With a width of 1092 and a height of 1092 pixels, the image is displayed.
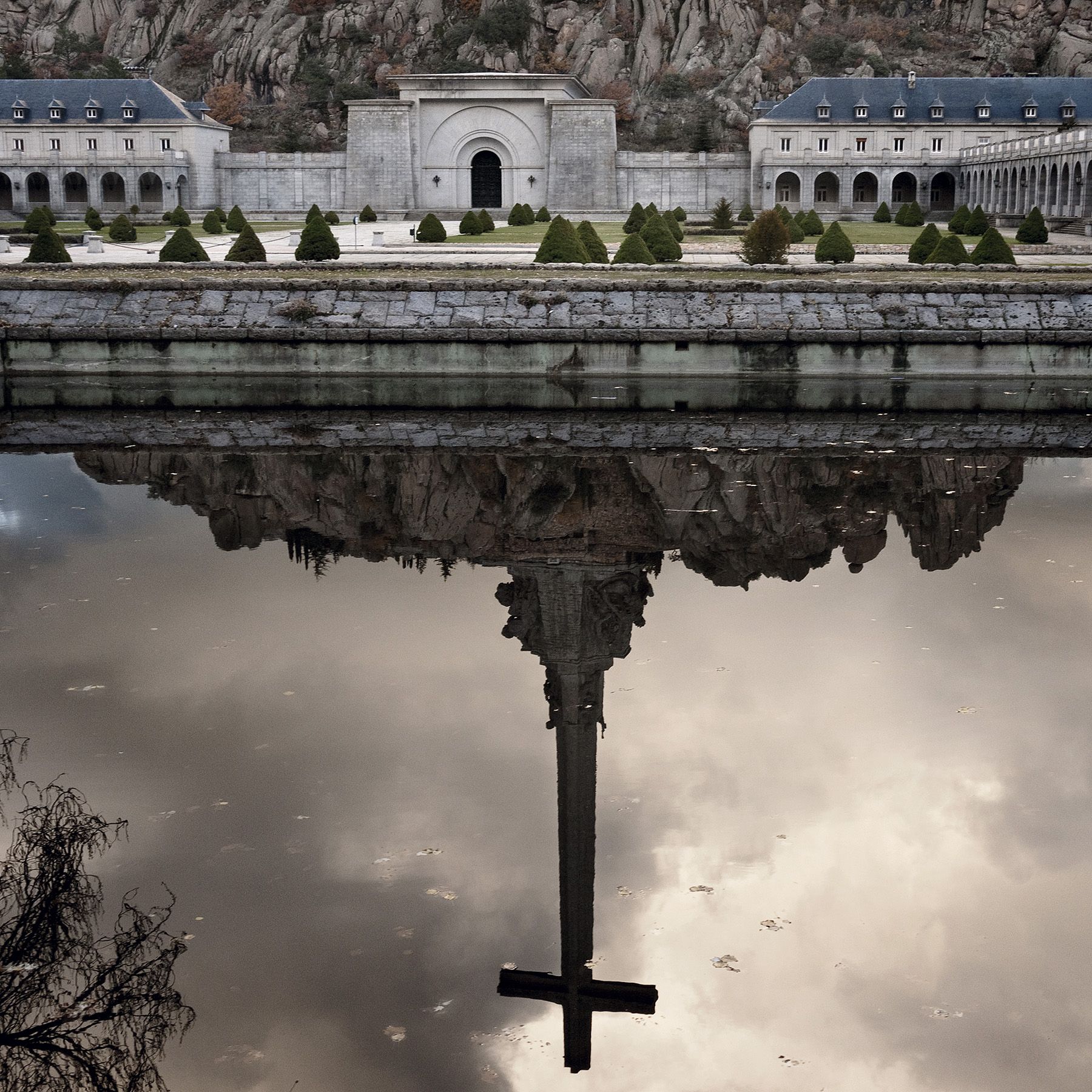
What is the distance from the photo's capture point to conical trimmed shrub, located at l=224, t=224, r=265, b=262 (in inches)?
993

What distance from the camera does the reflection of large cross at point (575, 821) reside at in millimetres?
3770

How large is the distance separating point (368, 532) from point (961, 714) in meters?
3.96

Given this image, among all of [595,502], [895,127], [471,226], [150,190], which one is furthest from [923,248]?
[150,190]

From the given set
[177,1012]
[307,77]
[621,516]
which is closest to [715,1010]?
[177,1012]

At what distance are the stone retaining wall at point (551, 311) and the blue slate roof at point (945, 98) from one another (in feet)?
161

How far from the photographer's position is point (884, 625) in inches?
265

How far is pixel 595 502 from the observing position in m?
8.90

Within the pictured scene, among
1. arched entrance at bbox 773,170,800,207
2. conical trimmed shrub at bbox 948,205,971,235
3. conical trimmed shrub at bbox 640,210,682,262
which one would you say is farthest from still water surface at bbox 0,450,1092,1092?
arched entrance at bbox 773,170,800,207

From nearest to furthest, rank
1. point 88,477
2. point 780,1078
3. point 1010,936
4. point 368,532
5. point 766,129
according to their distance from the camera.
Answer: point 780,1078 < point 1010,936 < point 368,532 < point 88,477 < point 766,129

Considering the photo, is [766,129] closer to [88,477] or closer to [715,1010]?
[88,477]

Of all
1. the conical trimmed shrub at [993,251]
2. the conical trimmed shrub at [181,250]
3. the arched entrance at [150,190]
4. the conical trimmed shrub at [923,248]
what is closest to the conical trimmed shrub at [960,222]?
the conical trimmed shrub at [923,248]

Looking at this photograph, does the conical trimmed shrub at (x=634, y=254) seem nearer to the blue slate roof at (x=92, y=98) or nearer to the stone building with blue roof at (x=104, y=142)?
the stone building with blue roof at (x=104, y=142)

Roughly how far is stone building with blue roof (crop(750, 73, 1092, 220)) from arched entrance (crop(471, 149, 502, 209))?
452 inches

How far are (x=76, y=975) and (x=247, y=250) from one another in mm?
22789
